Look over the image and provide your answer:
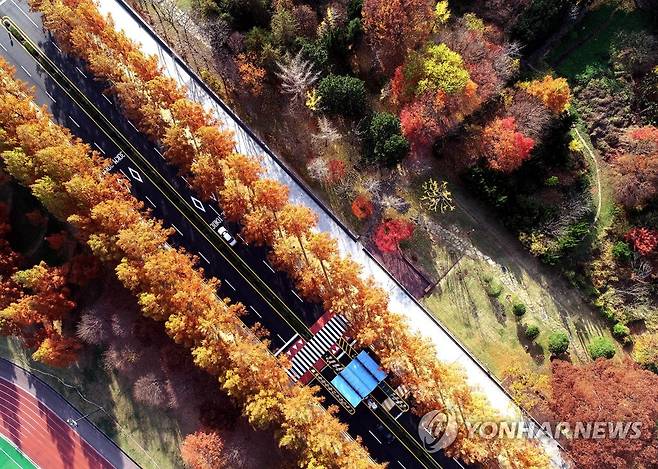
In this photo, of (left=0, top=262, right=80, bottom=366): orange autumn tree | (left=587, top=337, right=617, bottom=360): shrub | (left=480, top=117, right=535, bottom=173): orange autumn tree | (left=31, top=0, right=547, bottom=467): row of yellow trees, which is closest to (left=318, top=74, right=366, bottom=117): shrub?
(left=31, top=0, right=547, bottom=467): row of yellow trees

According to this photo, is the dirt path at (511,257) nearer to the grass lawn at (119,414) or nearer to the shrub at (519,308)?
the shrub at (519,308)

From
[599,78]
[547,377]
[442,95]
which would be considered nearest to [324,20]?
[442,95]

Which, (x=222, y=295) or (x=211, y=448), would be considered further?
(x=222, y=295)

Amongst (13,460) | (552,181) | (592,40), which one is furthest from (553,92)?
(13,460)

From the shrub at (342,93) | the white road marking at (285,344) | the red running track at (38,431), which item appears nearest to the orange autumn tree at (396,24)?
the shrub at (342,93)

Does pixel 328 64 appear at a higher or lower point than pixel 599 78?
lower

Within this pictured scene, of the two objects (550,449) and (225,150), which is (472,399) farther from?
(225,150)
